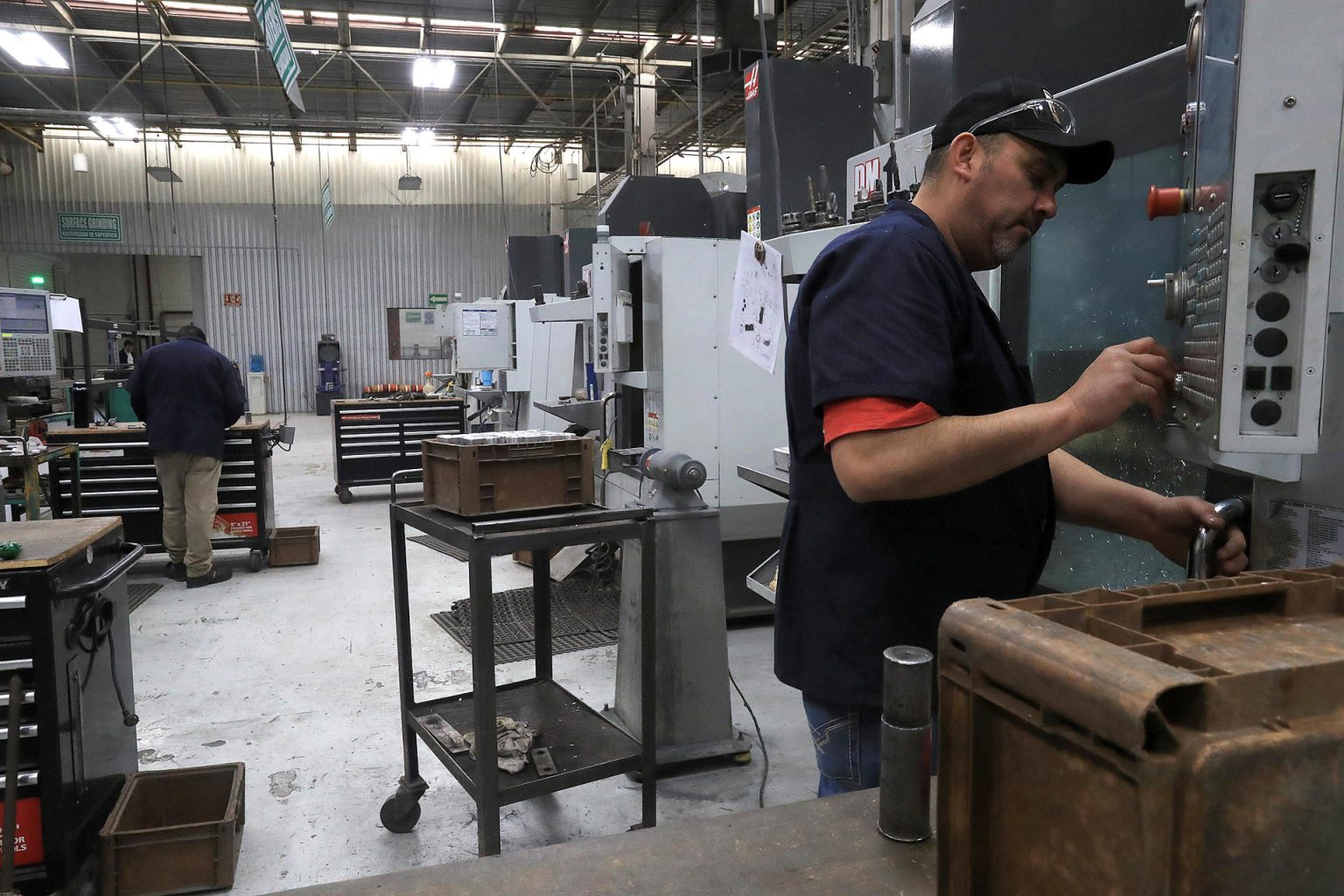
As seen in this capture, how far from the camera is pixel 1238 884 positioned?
1.43 feet

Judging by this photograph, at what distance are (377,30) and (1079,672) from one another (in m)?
9.40

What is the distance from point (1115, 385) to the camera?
0.94 m

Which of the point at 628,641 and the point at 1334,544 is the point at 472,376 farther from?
the point at 1334,544

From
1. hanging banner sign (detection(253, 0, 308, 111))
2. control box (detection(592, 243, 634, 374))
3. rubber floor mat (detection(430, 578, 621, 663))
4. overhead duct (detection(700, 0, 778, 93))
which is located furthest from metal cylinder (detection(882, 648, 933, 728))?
overhead duct (detection(700, 0, 778, 93))

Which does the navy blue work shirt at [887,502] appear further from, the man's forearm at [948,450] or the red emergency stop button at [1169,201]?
the red emergency stop button at [1169,201]

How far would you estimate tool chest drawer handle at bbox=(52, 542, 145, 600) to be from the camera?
176cm

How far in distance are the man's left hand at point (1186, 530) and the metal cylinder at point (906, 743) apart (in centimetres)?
55

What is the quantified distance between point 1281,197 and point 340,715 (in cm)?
283

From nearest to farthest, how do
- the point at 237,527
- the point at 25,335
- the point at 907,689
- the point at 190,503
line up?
1. the point at 907,689
2. the point at 190,503
3. the point at 237,527
4. the point at 25,335

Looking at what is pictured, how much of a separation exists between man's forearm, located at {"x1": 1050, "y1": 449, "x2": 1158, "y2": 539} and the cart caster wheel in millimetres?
1733

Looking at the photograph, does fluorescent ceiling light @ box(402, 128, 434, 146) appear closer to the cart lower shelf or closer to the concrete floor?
the concrete floor

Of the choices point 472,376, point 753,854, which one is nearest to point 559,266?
point 472,376

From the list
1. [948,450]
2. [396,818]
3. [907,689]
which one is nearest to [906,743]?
[907,689]

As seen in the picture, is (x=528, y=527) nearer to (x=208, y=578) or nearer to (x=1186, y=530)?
(x=1186, y=530)
